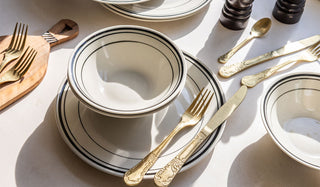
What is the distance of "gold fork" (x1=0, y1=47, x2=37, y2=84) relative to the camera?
25.3 inches

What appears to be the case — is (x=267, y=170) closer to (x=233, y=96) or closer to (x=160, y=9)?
(x=233, y=96)

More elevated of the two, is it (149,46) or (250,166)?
(149,46)

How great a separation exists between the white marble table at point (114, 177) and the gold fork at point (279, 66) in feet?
0.04

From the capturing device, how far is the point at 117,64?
654mm

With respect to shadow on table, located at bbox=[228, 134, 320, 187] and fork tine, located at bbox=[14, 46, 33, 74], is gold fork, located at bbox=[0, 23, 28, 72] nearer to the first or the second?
fork tine, located at bbox=[14, 46, 33, 74]

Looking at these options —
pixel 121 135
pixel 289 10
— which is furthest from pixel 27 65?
pixel 289 10

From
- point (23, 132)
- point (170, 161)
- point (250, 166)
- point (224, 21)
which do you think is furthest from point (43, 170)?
point (224, 21)

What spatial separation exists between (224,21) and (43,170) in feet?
1.57

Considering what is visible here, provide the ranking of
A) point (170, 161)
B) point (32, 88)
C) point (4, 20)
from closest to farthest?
1. point (170, 161)
2. point (32, 88)
3. point (4, 20)

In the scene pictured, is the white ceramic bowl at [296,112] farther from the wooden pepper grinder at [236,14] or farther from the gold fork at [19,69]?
the gold fork at [19,69]

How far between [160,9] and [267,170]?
1.28ft

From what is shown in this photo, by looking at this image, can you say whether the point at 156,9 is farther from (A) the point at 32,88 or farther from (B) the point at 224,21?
(A) the point at 32,88

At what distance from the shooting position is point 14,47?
0.69m

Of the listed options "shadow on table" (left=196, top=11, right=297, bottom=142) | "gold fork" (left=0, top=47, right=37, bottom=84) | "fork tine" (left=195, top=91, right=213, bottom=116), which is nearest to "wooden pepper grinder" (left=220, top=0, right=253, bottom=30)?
"shadow on table" (left=196, top=11, right=297, bottom=142)
